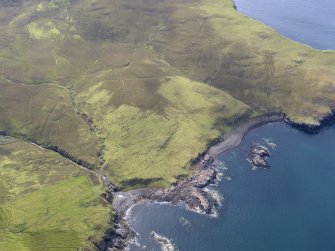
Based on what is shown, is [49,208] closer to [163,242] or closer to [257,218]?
[163,242]

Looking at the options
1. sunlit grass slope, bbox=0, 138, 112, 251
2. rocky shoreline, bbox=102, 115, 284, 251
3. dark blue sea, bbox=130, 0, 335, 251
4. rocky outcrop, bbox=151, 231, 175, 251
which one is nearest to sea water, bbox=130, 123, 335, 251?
dark blue sea, bbox=130, 0, 335, 251

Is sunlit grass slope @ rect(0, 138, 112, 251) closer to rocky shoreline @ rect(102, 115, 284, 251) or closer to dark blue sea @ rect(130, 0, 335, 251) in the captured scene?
rocky shoreline @ rect(102, 115, 284, 251)

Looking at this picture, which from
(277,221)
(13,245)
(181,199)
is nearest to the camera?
(13,245)

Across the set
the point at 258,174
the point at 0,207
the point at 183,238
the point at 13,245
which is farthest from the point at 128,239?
the point at 258,174

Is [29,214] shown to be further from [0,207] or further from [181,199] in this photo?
[181,199]

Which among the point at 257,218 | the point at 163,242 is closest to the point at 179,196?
the point at 163,242

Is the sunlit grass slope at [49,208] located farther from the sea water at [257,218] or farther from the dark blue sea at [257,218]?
the dark blue sea at [257,218]

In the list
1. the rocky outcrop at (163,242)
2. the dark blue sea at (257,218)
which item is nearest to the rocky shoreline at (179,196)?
the dark blue sea at (257,218)
